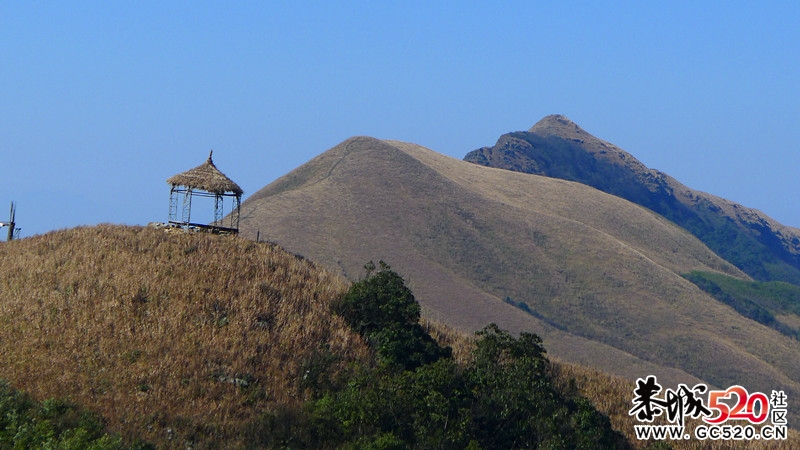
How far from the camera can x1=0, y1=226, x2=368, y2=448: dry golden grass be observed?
26672 mm

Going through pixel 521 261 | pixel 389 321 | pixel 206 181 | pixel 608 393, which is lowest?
pixel 608 393

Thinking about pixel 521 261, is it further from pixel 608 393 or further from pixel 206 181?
pixel 206 181

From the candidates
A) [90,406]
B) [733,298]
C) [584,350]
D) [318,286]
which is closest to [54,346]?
[90,406]

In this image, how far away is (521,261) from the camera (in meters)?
117

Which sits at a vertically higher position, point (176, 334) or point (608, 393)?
point (176, 334)

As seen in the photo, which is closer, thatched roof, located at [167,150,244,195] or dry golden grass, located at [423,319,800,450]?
dry golden grass, located at [423,319,800,450]

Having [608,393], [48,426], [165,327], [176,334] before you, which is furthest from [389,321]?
[48,426]

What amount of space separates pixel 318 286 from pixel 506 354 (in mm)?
9359

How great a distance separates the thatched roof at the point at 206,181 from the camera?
129 ft

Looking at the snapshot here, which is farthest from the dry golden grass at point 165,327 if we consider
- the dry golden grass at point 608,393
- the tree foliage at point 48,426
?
the dry golden grass at point 608,393

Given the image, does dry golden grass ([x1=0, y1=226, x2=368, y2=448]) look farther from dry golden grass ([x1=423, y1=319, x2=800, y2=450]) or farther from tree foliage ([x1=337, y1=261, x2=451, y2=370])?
dry golden grass ([x1=423, y1=319, x2=800, y2=450])

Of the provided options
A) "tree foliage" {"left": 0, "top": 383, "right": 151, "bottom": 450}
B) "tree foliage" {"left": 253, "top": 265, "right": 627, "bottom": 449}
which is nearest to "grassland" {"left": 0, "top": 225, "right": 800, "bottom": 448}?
"tree foliage" {"left": 0, "top": 383, "right": 151, "bottom": 450}

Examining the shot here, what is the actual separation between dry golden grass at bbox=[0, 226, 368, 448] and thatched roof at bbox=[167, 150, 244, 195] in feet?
7.66

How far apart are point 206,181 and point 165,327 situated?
9.93m
